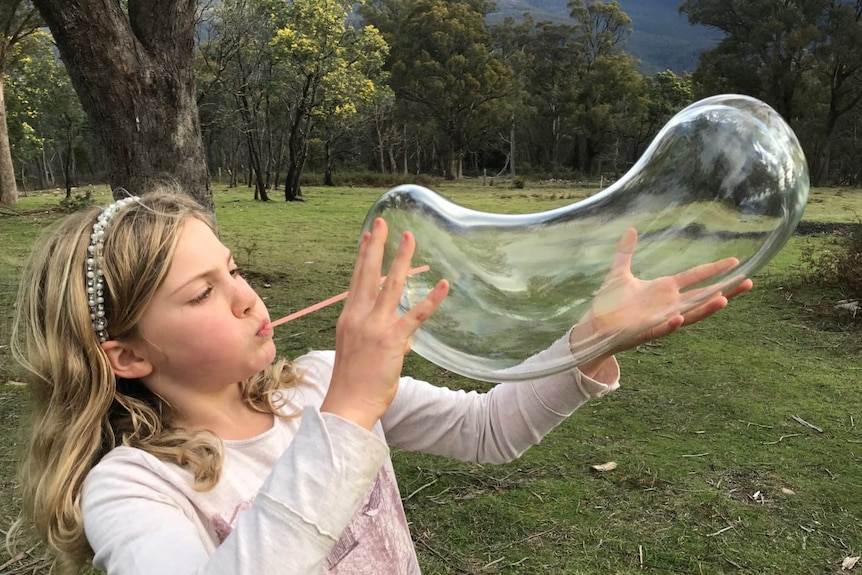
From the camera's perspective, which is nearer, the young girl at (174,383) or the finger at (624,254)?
the young girl at (174,383)

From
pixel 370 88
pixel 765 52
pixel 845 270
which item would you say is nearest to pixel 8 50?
pixel 370 88

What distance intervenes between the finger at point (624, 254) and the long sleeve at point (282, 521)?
1.74ft

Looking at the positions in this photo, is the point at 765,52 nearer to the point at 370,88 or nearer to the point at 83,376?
the point at 370,88

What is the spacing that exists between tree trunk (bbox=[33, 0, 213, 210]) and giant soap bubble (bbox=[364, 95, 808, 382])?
108 inches

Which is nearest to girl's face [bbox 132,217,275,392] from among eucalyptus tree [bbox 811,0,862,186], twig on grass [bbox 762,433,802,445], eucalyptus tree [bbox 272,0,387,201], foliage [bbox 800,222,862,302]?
twig on grass [bbox 762,433,802,445]

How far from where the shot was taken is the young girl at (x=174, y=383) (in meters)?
0.88

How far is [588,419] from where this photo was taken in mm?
3303

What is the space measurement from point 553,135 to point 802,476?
38.6 metres

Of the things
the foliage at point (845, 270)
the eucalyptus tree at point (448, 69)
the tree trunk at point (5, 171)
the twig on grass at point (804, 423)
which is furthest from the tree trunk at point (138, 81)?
the eucalyptus tree at point (448, 69)

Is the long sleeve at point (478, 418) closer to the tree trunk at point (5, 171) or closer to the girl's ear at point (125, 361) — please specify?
the girl's ear at point (125, 361)

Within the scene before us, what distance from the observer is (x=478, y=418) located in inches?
55.2

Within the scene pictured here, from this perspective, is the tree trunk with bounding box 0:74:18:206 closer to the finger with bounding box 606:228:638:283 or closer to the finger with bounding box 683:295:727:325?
the finger with bounding box 606:228:638:283

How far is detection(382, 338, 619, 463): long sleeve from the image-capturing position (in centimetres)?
134

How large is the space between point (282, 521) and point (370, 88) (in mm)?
19193
